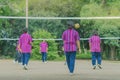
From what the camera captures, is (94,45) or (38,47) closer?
(94,45)

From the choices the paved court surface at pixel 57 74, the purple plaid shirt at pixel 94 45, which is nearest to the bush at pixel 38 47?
the purple plaid shirt at pixel 94 45

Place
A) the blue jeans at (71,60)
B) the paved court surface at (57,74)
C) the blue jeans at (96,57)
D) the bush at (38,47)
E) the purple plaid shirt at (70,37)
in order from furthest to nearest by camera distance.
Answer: the bush at (38,47), the blue jeans at (96,57), the purple plaid shirt at (70,37), the blue jeans at (71,60), the paved court surface at (57,74)

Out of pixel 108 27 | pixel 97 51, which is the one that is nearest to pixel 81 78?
pixel 97 51

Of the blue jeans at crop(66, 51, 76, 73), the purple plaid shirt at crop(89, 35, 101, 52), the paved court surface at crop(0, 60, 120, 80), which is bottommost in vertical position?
the paved court surface at crop(0, 60, 120, 80)

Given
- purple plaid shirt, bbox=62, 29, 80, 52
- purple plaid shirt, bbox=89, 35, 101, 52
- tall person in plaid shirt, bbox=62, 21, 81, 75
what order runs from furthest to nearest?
purple plaid shirt, bbox=89, 35, 101, 52, purple plaid shirt, bbox=62, 29, 80, 52, tall person in plaid shirt, bbox=62, 21, 81, 75

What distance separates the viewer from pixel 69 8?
58.5m

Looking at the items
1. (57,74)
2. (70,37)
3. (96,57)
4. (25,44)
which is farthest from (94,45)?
(70,37)

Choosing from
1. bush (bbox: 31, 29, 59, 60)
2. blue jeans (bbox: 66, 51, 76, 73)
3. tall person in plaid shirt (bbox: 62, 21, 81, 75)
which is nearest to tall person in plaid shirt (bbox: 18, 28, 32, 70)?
tall person in plaid shirt (bbox: 62, 21, 81, 75)

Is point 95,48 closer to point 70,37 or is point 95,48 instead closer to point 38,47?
point 70,37

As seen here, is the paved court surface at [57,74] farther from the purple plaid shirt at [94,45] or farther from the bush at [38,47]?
the bush at [38,47]

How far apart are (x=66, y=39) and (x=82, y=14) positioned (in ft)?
126

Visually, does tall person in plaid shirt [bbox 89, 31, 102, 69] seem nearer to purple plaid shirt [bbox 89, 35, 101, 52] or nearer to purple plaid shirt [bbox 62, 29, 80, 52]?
purple plaid shirt [bbox 89, 35, 101, 52]

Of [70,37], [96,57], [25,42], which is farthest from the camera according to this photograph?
[96,57]

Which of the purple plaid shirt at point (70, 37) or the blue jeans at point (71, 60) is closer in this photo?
the blue jeans at point (71, 60)
